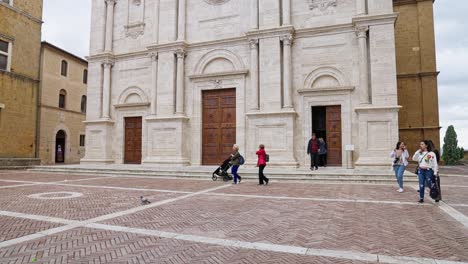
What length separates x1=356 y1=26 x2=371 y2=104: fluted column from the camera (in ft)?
55.9

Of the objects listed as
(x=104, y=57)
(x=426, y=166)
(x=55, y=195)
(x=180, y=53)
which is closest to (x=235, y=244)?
(x=426, y=166)

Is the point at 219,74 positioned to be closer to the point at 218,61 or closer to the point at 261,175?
the point at 218,61

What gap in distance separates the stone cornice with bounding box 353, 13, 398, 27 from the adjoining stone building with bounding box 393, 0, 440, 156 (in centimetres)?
1250

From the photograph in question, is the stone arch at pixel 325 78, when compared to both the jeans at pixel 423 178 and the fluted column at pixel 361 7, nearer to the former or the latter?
the fluted column at pixel 361 7

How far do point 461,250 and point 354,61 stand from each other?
1487cm

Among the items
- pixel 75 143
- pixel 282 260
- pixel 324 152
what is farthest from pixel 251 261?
pixel 75 143

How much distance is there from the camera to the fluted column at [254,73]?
62.4ft

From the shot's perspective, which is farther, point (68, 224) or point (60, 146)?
point (60, 146)

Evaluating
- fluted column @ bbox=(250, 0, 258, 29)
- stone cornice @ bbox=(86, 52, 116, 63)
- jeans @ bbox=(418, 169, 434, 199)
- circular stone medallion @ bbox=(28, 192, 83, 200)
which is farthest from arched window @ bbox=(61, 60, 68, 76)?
jeans @ bbox=(418, 169, 434, 199)

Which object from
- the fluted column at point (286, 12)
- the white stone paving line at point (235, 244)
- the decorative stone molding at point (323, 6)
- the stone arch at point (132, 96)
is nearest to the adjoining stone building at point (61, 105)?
the stone arch at point (132, 96)

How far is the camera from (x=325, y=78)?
1838 centimetres

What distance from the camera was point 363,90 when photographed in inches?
673

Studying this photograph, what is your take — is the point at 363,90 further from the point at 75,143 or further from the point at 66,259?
the point at 75,143

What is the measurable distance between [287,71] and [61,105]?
2562 centimetres
